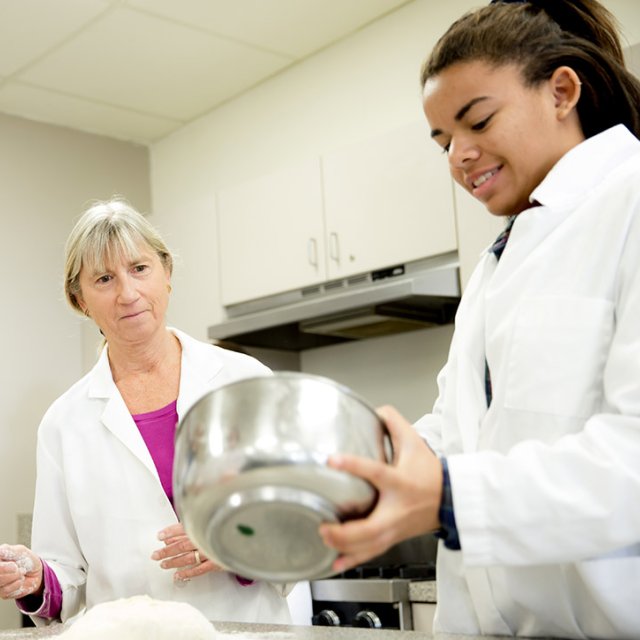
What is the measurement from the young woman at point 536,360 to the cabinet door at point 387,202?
5.14 feet

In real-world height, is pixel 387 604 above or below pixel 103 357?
below

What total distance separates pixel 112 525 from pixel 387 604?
1.05 m

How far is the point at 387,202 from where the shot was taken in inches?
110

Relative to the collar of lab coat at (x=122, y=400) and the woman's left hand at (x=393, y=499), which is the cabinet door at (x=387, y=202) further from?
the woman's left hand at (x=393, y=499)

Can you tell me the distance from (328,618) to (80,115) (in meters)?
2.27

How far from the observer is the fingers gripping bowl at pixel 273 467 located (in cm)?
70

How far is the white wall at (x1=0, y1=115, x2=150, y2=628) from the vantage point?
3486 millimetres

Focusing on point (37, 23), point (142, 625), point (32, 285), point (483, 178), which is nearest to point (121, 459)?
point (142, 625)

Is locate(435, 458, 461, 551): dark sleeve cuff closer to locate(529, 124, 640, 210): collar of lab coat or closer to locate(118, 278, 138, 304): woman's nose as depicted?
locate(529, 124, 640, 210): collar of lab coat

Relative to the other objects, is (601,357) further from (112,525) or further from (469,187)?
(112,525)

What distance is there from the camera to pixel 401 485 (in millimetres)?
723

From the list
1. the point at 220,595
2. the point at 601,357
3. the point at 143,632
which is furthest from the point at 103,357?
the point at 601,357

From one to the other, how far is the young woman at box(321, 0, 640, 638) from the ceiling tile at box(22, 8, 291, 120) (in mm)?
2217

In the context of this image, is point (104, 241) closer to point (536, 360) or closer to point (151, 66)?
point (536, 360)
